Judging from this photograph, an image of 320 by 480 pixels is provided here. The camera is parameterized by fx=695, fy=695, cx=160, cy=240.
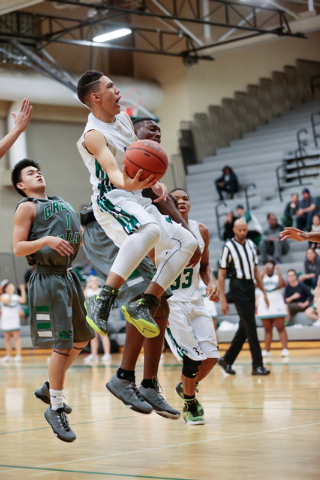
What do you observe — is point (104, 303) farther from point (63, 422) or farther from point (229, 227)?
point (229, 227)

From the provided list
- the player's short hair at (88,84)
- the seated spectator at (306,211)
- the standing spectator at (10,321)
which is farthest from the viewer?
the seated spectator at (306,211)

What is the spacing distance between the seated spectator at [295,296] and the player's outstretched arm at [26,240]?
385 inches

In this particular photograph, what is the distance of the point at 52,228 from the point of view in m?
4.94

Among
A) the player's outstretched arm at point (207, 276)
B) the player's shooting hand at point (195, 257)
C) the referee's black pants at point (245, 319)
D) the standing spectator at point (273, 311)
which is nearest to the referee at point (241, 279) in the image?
the referee's black pants at point (245, 319)

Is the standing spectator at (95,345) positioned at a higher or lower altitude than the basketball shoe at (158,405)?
lower

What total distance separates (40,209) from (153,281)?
1.11 m

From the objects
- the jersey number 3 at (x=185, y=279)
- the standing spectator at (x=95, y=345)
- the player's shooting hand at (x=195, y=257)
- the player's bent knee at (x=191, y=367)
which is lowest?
the standing spectator at (x=95, y=345)

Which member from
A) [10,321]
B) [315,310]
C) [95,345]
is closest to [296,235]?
[315,310]

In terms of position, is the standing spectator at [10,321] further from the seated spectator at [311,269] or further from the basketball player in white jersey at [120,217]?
the basketball player in white jersey at [120,217]

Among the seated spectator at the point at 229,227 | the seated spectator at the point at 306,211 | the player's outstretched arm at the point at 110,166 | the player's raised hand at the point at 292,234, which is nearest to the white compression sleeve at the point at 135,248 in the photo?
the player's outstretched arm at the point at 110,166

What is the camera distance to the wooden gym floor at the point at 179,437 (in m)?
3.93

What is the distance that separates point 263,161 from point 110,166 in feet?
54.6

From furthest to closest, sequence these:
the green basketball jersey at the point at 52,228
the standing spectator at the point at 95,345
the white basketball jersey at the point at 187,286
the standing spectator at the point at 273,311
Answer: the standing spectator at the point at 95,345
the standing spectator at the point at 273,311
the white basketball jersey at the point at 187,286
the green basketball jersey at the point at 52,228

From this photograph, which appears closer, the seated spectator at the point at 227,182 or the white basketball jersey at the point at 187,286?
the white basketball jersey at the point at 187,286
